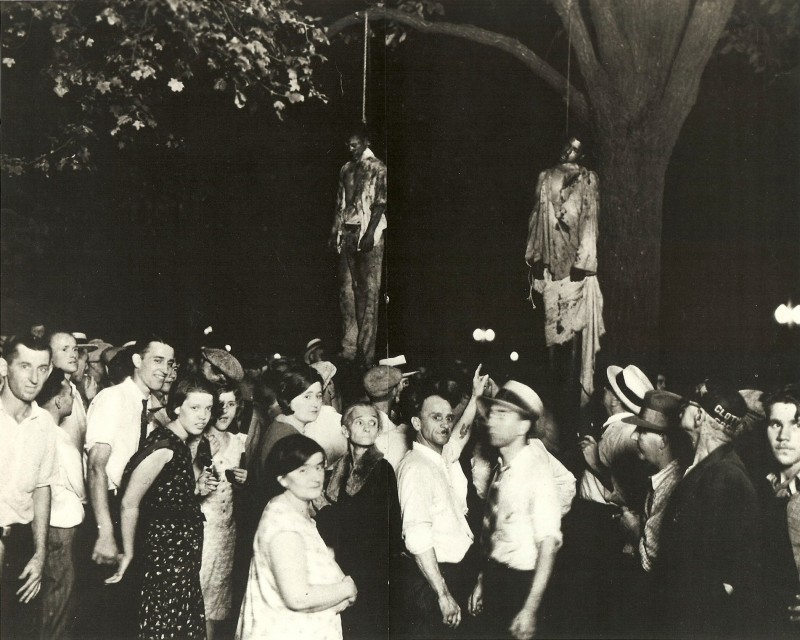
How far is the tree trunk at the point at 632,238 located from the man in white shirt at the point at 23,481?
330 centimetres

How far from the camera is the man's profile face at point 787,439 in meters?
6.00

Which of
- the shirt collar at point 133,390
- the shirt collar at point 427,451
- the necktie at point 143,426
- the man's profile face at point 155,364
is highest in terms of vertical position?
the man's profile face at point 155,364

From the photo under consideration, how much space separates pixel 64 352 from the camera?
608 centimetres

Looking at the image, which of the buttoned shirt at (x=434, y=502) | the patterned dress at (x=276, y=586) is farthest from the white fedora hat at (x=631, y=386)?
the patterned dress at (x=276, y=586)

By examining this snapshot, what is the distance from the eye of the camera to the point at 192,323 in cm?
609

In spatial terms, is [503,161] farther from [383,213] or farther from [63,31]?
[63,31]

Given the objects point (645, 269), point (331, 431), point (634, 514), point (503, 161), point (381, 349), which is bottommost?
point (634, 514)

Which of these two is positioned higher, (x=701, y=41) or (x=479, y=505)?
(x=701, y=41)

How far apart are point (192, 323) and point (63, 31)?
1.82 meters

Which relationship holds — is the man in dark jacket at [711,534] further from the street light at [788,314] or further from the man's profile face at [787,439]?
the street light at [788,314]

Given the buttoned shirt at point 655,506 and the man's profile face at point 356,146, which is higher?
the man's profile face at point 356,146

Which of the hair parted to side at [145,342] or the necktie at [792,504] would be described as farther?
the hair parted to side at [145,342]

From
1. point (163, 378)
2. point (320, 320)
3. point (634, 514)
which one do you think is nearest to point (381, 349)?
point (320, 320)

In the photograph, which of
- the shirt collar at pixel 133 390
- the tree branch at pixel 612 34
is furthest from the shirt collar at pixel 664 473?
the shirt collar at pixel 133 390
